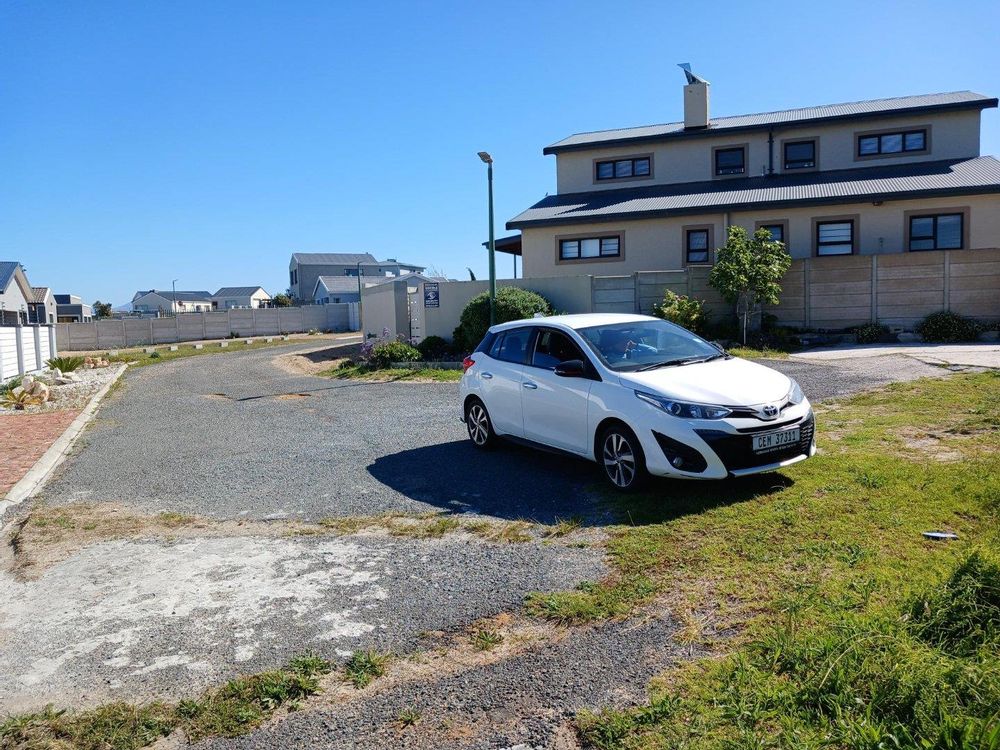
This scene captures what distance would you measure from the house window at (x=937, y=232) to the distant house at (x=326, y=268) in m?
71.9

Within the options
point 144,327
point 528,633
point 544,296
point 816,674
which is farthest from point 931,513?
point 144,327

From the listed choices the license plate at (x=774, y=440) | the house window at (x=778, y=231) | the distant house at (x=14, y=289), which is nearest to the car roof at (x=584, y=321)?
the license plate at (x=774, y=440)

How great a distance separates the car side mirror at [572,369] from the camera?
7277 mm

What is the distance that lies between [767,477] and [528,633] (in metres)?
3.50

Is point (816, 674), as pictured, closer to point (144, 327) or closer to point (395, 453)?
point (395, 453)

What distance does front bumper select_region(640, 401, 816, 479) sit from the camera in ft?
20.1

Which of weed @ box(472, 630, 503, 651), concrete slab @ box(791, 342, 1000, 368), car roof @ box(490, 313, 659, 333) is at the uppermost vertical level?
car roof @ box(490, 313, 659, 333)

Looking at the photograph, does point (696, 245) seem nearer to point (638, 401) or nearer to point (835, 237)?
point (835, 237)

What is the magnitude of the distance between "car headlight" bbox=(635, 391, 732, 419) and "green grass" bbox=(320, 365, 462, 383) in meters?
10.9

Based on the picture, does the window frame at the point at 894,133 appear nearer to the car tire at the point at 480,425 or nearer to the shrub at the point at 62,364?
the car tire at the point at 480,425

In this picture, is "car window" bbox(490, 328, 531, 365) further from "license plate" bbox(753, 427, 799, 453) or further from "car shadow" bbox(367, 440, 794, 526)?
"license plate" bbox(753, 427, 799, 453)

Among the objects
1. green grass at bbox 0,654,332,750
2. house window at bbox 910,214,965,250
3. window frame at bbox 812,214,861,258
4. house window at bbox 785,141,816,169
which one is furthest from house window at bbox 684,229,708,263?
green grass at bbox 0,654,332,750

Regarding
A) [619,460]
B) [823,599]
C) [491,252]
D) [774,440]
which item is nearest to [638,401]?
[619,460]

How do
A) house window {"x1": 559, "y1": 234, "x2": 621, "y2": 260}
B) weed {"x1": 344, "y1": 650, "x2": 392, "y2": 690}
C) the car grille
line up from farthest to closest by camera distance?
house window {"x1": 559, "y1": 234, "x2": 621, "y2": 260} < the car grille < weed {"x1": 344, "y1": 650, "x2": 392, "y2": 690}
